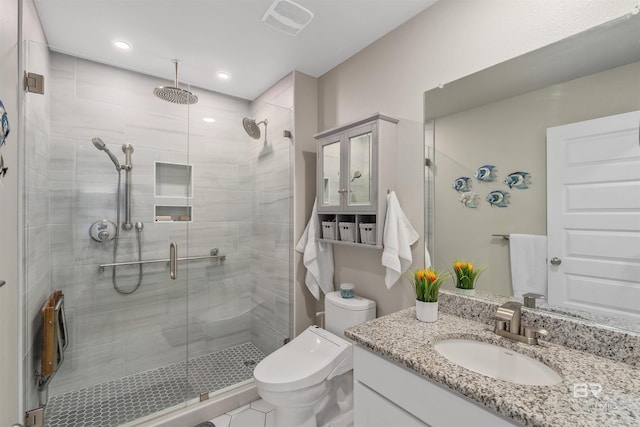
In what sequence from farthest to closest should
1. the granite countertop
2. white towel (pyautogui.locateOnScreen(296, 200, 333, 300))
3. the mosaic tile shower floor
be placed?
white towel (pyautogui.locateOnScreen(296, 200, 333, 300)) → the mosaic tile shower floor → the granite countertop

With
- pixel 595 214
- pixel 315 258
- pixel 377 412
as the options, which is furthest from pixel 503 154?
pixel 315 258

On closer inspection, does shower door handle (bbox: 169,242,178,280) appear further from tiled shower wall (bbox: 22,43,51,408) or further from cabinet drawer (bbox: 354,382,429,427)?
cabinet drawer (bbox: 354,382,429,427)

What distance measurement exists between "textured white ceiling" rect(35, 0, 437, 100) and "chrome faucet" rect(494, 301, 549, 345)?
159cm

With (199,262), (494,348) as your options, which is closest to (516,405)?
(494,348)

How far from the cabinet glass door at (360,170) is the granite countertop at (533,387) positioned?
821 millimetres

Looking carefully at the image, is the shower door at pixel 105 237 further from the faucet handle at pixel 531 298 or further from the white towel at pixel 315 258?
the faucet handle at pixel 531 298

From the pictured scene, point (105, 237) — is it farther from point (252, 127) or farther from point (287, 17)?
point (287, 17)

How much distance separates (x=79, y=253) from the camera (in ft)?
5.72

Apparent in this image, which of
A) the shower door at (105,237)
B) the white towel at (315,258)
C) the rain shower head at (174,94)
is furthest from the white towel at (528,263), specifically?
the rain shower head at (174,94)

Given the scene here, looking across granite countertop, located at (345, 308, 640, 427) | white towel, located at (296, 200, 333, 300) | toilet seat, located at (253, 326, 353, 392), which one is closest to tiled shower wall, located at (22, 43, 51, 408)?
toilet seat, located at (253, 326, 353, 392)

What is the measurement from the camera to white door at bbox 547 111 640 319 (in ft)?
3.14

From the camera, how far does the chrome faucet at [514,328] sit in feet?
3.51

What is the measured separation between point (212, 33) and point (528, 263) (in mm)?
2156

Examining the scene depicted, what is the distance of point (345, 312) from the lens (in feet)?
6.05
